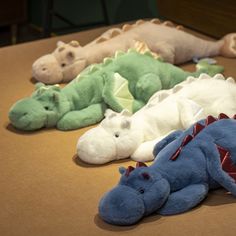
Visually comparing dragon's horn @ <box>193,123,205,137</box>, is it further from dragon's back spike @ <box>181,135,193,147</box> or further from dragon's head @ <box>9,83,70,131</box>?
dragon's head @ <box>9,83,70,131</box>

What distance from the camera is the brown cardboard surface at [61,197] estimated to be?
995 mm

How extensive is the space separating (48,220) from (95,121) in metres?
0.46

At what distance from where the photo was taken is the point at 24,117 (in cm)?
138

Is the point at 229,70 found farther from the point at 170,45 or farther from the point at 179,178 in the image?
the point at 179,178

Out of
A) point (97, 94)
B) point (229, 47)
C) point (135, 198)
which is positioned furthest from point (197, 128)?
point (229, 47)

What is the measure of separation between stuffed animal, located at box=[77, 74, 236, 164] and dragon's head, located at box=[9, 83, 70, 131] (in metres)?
0.18

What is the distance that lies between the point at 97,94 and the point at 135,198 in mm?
578

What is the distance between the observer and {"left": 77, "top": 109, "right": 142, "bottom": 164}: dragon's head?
1.21 m

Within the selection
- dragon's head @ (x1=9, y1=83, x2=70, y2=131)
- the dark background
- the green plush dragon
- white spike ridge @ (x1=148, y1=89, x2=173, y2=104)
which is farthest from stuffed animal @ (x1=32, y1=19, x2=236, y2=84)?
the dark background

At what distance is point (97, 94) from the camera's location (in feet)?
4.89

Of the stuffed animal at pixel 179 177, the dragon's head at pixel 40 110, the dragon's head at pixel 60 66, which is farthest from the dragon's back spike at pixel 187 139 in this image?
the dragon's head at pixel 60 66

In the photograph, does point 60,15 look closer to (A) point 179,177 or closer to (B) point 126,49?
(B) point 126,49

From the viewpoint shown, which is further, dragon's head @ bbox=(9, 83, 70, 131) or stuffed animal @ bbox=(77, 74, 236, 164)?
dragon's head @ bbox=(9, 83, 70, 131)

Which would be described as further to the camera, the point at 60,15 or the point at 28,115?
the point at 60,15
